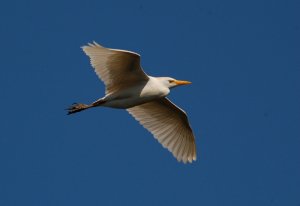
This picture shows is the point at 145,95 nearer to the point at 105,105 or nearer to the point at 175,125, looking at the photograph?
the point at 105,105

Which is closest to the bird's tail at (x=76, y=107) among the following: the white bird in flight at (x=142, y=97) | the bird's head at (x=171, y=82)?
the white bird in flight at (x=142, y=97)

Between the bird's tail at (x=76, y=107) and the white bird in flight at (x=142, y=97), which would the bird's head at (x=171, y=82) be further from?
the bird's tail at (x=76, y=107)

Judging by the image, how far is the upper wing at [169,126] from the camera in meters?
17.1

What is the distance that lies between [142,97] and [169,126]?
2218mm

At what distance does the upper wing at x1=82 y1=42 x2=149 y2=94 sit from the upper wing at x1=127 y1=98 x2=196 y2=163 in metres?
1.92

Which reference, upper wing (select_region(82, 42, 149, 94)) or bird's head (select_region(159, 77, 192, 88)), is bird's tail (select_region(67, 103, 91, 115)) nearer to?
upper wing (select_region(82, 42, 149, 94))

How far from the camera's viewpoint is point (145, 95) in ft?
50.1

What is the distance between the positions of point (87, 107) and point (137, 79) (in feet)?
4.19

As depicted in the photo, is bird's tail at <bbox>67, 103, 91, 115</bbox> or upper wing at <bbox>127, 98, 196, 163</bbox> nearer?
bird's tail at <bbox>67, 103, 91, 115</bbox>

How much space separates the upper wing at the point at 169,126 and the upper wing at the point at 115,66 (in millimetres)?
1925

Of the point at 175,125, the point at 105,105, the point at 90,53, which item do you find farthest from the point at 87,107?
the point at 175,125

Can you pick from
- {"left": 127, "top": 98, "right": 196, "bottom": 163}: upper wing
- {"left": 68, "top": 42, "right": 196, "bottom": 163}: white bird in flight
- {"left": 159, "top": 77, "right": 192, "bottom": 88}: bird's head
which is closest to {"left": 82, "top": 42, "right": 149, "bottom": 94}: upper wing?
{"left": 68, "top": 42, "right": 196, "bottom": 163}: white bird in flight

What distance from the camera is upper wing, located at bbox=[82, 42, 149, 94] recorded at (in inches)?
564

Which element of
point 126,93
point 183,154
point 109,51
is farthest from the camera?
point 183,154
